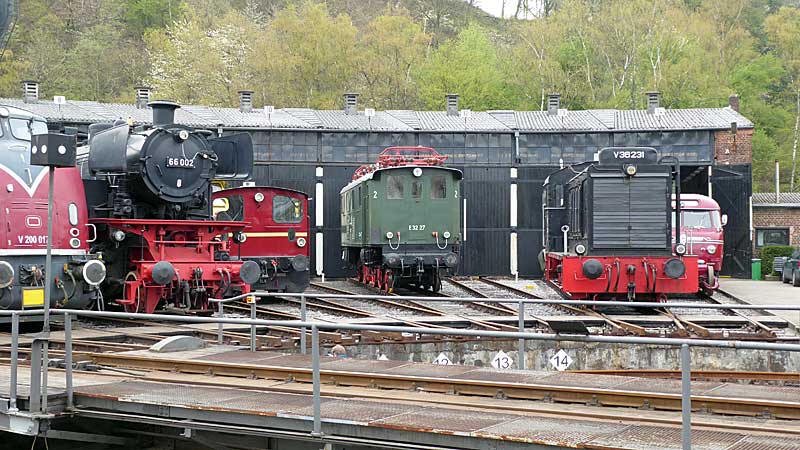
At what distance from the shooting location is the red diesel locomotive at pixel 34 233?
14.1 metres

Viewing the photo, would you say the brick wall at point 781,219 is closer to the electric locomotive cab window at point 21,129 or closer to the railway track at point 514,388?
the electric locomotive cab window at point 21,129

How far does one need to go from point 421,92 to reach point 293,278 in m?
39.1

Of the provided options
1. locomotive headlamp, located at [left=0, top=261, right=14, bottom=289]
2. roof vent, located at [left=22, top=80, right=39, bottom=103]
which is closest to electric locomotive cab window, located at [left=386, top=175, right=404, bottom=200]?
locomotive headlamp, located at [left=0, top=261, right=14, bottom=289]

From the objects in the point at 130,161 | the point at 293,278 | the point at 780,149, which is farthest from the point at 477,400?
the point at 780,149

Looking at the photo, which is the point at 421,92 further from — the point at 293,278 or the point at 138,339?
the point at 138,339

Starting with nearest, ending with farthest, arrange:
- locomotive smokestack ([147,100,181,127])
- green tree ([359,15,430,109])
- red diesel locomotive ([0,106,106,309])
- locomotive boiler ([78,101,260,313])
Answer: red diesel locomotive ([0,106,106,309])
locomotive boiler ([78,101,260,313])
locomotive smokestack ([147,100,181,127])
green tree ([359,15,430,109])

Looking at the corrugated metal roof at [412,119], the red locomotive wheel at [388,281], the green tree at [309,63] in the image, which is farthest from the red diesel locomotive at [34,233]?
the green tree at [309,63]

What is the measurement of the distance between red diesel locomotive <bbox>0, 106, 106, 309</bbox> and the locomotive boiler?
88 cm

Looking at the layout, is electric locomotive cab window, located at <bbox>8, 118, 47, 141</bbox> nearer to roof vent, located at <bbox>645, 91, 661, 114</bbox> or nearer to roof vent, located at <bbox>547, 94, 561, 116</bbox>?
roof vent, located at <bbox>547, 94, 561, 116</bbox>

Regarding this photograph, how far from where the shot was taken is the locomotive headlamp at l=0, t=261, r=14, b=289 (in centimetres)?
1366

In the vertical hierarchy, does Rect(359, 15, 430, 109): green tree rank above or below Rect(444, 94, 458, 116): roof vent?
above

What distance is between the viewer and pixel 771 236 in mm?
35062

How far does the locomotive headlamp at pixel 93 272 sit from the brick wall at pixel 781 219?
90.6 feet

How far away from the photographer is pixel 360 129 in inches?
1212
